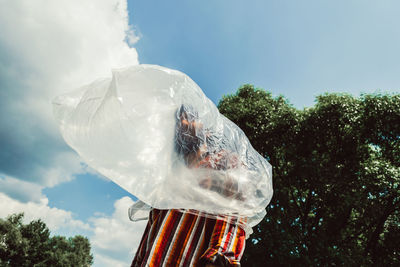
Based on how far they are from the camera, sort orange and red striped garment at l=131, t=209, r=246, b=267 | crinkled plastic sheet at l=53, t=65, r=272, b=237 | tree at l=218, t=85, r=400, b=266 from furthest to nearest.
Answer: tree at l=218, t=85, r=400, b=266 → crinkled plastic sheet at l=53, t=65, r=272, b=237 → orange and red striped garment at l=131, t=209, r=246, b=267

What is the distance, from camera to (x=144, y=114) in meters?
1.44

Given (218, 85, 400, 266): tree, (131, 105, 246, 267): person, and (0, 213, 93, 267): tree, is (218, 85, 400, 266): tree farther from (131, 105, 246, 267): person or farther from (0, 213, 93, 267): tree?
(0, 213, 93, 267): tree

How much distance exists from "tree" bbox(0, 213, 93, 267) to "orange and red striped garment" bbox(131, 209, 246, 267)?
42.3 m

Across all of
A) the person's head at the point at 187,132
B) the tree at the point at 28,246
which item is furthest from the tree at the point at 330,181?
the tree at the point at 28,246

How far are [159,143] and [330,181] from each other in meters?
9.90

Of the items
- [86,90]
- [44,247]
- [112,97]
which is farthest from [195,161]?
[44,247]

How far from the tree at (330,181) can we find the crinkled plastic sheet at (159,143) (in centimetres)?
846

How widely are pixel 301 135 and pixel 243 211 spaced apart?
10586 millimetres

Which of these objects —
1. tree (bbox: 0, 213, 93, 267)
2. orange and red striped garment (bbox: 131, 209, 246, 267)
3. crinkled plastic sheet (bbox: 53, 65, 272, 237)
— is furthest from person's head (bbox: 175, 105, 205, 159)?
tree (bbox: 0, 213, 93, 267)

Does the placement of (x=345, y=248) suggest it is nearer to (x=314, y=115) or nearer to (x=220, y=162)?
(x=314, y=115)

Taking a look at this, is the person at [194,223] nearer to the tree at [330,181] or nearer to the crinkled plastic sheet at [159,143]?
the crinkled plastic sheet at [159,143]

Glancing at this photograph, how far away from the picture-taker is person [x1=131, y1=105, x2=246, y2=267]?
1344mm

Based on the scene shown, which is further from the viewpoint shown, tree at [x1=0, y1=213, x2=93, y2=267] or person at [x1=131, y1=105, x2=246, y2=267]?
tree at [x1=0, y1=213, x2=93, y2=267]

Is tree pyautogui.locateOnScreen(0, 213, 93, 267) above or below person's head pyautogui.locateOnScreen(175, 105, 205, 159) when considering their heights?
below
